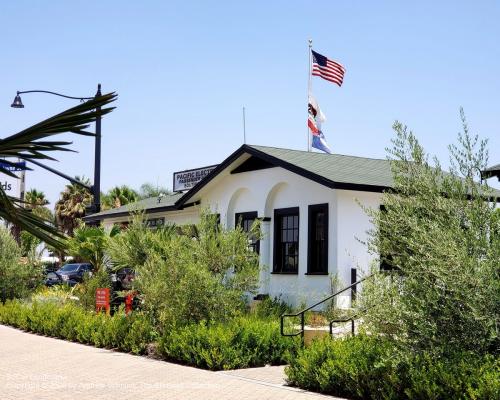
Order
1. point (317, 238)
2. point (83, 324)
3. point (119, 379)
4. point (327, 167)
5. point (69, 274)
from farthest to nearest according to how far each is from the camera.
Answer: point (69, 274) < point (327, 167) < point (317, 238) < point (83, 324) < point (119, 379)

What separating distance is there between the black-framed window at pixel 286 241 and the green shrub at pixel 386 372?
8890mm

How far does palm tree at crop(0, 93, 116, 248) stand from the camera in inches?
87.0

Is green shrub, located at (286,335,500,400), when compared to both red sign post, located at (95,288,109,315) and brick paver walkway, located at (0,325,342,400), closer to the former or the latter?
brick paver walkway, located at (0,325,342,400)

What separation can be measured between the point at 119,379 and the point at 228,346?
6.71 ft

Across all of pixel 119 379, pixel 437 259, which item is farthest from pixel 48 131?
pixel 119 379

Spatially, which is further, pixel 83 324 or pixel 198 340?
pixel 83 324

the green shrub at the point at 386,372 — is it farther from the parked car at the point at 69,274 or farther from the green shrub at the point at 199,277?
the parked car at the point at 69,274

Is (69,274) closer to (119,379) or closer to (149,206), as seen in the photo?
(149,206)

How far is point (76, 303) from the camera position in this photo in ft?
64.0

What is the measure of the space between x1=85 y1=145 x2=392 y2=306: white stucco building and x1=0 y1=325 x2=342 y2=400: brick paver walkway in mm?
4426

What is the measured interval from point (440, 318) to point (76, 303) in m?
13.7

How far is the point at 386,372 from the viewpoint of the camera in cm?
866

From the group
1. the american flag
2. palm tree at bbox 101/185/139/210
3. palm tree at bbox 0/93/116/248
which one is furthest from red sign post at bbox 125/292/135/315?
palm tree at bbox 101/185/139/210

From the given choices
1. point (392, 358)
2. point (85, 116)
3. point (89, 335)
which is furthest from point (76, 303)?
point (85, 116)
